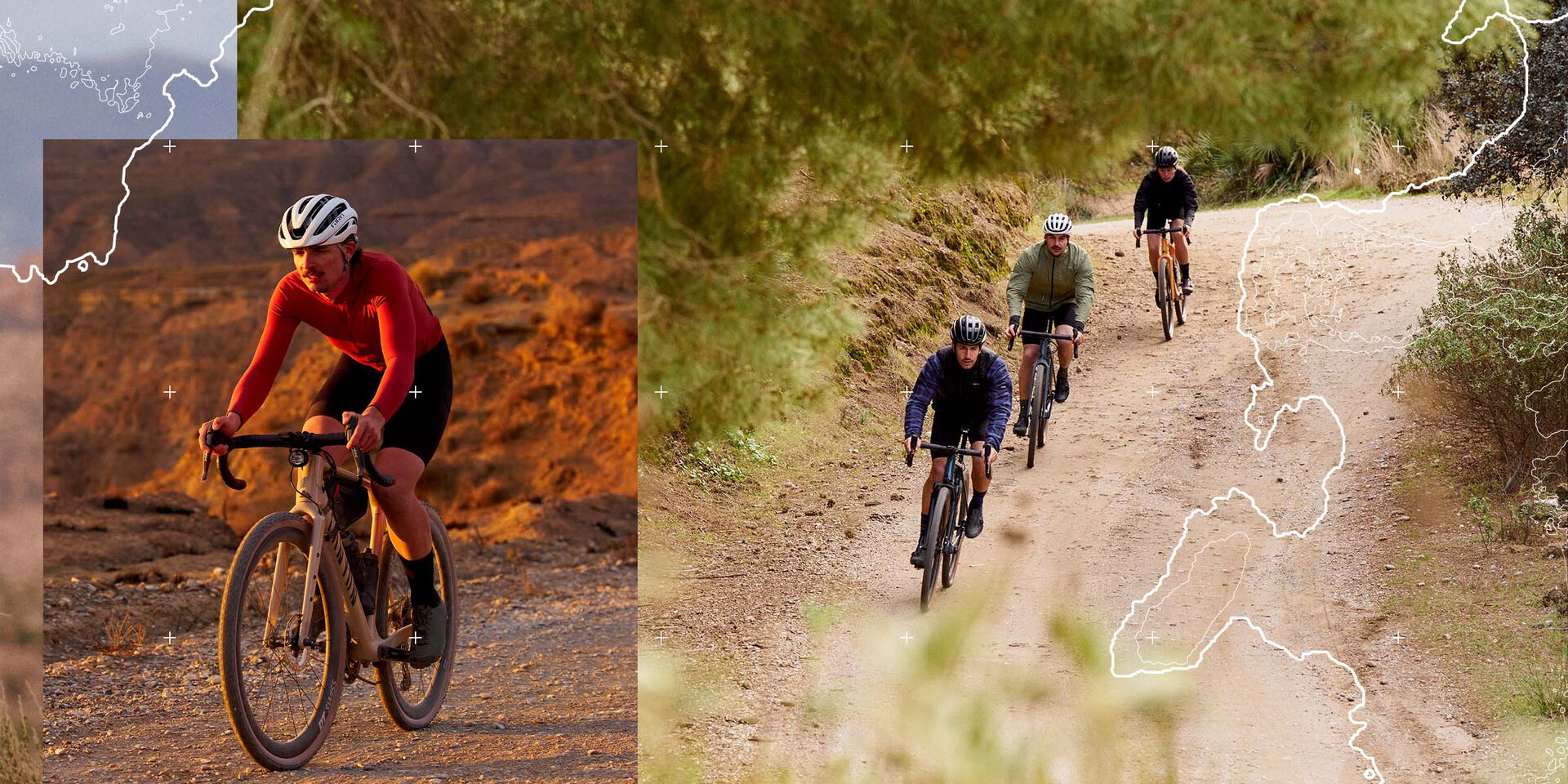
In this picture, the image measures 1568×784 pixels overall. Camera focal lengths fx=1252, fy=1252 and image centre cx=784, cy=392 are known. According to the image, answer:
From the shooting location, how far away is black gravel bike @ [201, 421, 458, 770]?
3242 millimetres

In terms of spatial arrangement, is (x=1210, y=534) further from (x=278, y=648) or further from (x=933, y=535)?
(x=278, y=648)

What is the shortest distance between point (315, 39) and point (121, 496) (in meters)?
1.60

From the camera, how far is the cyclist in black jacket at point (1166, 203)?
4.14 meters

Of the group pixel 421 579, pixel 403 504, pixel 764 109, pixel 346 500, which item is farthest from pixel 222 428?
pixel 764 109

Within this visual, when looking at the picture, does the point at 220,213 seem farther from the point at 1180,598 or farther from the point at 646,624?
the point at 1180,598

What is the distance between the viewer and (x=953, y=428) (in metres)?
4.13

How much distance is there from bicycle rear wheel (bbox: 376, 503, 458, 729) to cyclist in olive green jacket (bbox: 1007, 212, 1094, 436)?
6.26ft

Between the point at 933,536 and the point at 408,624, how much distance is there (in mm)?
1617

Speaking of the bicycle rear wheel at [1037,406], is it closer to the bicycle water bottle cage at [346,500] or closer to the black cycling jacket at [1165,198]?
the black cycling jacket at [1165,198]

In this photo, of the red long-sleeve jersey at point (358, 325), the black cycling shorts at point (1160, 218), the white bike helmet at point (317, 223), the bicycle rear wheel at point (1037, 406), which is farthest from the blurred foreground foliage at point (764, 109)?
the red long-sleeve jersey at point (358, 325)

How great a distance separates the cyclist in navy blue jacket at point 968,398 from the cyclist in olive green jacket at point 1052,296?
0.13 m

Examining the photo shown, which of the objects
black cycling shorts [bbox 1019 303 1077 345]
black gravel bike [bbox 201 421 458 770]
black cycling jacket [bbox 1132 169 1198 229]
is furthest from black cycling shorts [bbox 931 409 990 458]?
black gravel bike [bbox 201 421 458 770]
